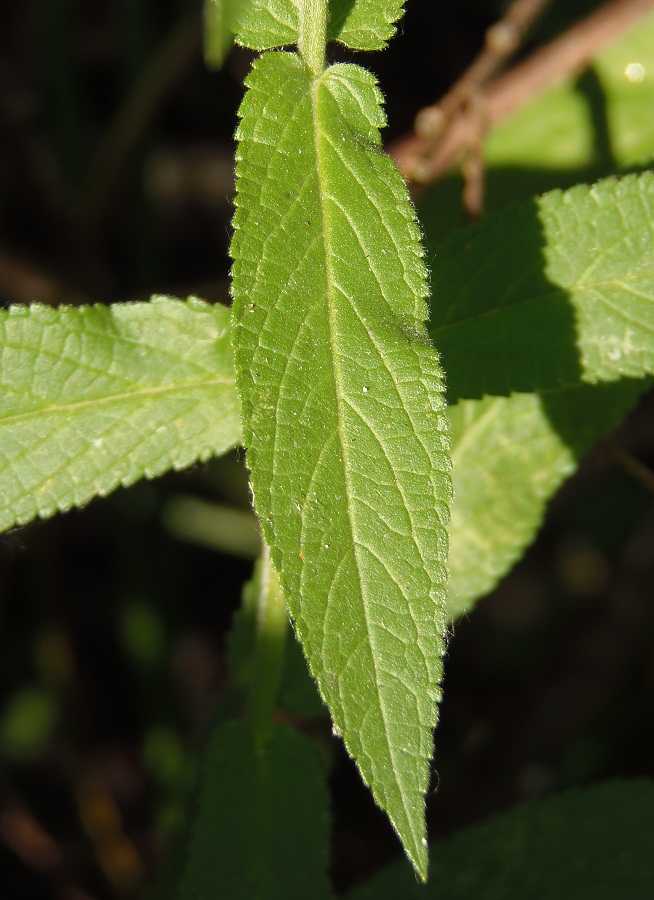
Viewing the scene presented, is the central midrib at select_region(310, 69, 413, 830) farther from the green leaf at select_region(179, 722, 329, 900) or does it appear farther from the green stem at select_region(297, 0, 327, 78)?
the green leaf at select_region(179, 722, 329, 900)

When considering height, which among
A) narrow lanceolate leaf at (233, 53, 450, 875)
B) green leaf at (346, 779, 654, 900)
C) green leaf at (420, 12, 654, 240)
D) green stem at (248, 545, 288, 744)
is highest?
green leaf at (420, 12, 654, 240)

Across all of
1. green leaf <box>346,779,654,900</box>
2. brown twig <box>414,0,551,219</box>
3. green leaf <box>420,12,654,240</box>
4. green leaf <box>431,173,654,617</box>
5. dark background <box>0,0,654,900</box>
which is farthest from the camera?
dark background <box>0,0,654,900</box>

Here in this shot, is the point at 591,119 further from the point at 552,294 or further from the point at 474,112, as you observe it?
the point at 552,294

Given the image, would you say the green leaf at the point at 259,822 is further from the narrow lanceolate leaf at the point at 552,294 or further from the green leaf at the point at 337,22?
the green leaf at the point at 337,22

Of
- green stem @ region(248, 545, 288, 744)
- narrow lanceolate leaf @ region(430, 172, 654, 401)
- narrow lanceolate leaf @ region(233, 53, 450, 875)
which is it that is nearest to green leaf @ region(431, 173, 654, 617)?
narrow lanceolate leaf @ region(430, 172, 654, 401)

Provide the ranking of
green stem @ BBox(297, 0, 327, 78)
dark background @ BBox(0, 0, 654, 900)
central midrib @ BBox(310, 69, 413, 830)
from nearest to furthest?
central midrib @ BBox(310, 69, 413, 830) → green stem @ BBox(297, 0, 327, 78) → dark background @ BBox(0, 0, 654, 900)

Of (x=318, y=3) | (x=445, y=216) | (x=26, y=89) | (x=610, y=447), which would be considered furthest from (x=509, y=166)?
(x=26, y=89)

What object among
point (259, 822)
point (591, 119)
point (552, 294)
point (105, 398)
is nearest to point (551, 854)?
point (259, 822)
